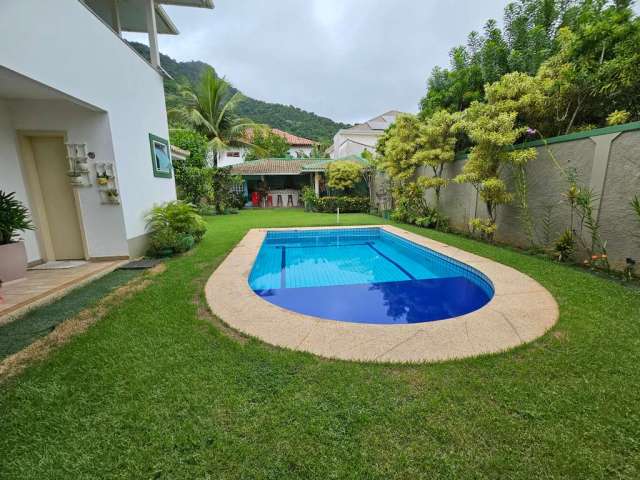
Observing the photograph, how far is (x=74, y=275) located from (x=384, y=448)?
5877 millimetres

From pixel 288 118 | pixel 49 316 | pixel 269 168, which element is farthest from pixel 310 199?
pixel 288 118

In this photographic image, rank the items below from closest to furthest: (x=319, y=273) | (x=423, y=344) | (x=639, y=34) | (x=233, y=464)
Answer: (x=233, y=464), (x=423, y=344), (x=639, y=34), (x=319, y=273)

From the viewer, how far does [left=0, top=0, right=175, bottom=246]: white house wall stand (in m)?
3.62

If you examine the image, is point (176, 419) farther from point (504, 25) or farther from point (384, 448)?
point (504, 25)

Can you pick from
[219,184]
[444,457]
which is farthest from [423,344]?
[219,184]

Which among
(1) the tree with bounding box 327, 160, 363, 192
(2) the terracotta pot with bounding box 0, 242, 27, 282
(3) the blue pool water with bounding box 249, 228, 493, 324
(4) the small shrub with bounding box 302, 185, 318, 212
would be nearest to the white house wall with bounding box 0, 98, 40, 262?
(2) the terracotta pot with bounding box 0, 242, 27, 282

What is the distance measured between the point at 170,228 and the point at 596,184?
354 inches

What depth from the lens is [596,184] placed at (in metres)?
5.05

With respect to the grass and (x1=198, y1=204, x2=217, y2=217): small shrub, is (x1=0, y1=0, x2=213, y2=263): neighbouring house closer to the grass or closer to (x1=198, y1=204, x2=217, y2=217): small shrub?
the grass

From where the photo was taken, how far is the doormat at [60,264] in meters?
5.48

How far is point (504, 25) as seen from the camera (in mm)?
9812

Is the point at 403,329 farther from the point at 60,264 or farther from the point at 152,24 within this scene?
the point at 152,24

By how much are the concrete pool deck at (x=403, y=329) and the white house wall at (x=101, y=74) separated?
3756 mm

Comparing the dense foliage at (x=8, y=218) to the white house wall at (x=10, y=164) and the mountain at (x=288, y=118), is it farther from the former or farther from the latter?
the mountain at (x=288, y=118)
